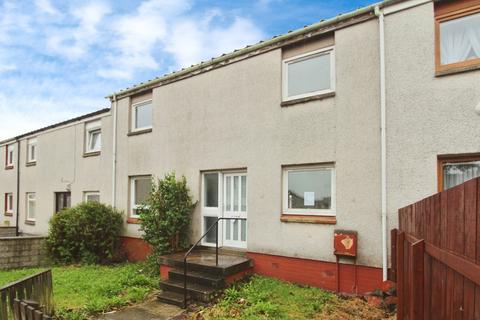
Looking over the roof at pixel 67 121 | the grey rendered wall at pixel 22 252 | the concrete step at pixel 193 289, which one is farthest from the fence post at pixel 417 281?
the roof at pixel 67 121

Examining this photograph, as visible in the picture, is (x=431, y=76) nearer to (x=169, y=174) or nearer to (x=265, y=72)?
(x=265, y=72)

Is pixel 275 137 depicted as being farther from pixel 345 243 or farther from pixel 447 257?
pixel 447 257

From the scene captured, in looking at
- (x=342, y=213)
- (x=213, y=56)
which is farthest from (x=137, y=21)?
(x=342, y=213)

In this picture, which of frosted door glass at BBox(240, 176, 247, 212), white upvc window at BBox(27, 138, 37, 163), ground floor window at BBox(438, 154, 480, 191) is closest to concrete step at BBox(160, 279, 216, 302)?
frosted door glass at BBox(240, 176, 247, 212)

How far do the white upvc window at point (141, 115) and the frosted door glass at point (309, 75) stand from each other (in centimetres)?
541

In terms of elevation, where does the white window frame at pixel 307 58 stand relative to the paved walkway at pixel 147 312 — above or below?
above

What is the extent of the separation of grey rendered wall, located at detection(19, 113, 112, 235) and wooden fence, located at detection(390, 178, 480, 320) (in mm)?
11692

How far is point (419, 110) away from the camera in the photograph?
20.5 ft

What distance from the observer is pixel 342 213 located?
7.07 metres

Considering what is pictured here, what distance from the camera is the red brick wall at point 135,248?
1114 centimetres

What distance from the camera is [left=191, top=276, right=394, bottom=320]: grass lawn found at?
229 inches

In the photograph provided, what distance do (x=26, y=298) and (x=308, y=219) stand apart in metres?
5.19

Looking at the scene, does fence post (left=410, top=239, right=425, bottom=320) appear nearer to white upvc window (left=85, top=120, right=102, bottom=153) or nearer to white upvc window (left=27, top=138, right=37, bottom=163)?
white upvc window (left=85, top=120, right=102, bottom=153)

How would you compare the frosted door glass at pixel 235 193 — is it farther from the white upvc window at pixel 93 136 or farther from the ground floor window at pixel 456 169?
the white upvc window at pixel 93 136
